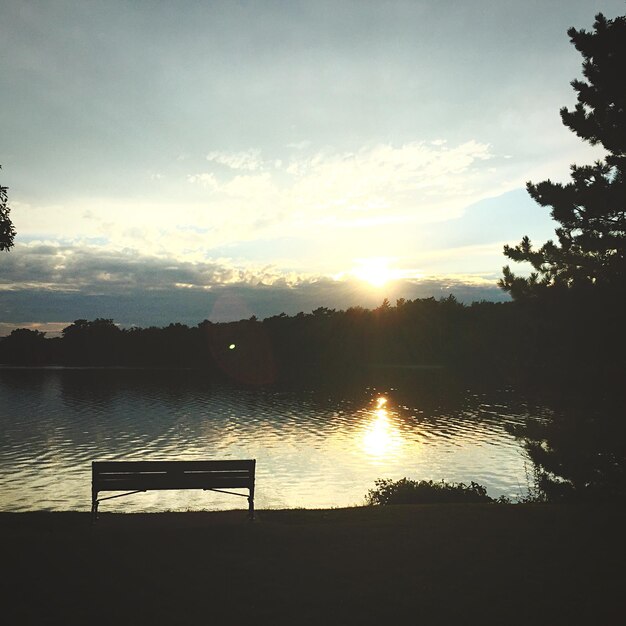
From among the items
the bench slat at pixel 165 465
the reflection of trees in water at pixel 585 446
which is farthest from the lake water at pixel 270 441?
the bench slat at pixel 165 465

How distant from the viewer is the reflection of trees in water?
14.4 metres

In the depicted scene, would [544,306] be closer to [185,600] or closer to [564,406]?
[564,406]

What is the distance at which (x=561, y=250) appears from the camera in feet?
53.8

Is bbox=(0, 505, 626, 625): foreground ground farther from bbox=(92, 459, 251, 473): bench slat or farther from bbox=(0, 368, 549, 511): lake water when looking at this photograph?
bbox=(0, 368, 549, 511): lake water

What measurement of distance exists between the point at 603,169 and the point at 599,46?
11.1 feet

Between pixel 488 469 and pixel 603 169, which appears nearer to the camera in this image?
pixel 603 169

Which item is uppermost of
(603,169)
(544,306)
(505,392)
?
(603,169)

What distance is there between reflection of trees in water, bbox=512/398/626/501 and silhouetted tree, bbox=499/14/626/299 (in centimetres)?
346

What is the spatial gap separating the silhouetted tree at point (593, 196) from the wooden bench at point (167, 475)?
10132mm

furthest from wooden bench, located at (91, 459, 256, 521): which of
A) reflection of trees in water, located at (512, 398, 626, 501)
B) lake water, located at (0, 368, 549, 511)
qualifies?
lake water, located at (0, 368, 549, 511)

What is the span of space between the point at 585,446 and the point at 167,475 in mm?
11453

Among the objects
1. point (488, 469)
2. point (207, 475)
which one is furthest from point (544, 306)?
point (488, 469)

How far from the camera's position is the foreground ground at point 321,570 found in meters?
6.00

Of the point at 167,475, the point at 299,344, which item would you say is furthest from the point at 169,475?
the point at 299,344
